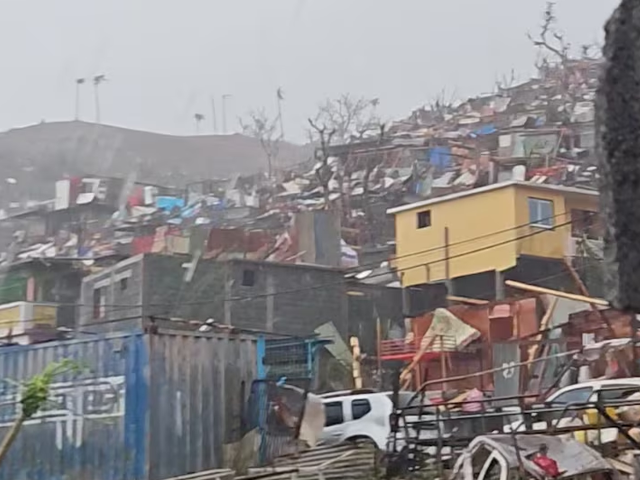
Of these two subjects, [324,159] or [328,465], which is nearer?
[328,465]

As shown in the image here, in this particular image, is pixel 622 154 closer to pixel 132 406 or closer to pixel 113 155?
pixel 132 406

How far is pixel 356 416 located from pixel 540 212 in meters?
16.0

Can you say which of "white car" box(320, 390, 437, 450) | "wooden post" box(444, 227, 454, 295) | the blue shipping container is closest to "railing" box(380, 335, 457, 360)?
"wooden post" box(444, 227, 454, 295)

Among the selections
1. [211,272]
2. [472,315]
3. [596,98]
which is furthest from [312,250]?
[596,98]

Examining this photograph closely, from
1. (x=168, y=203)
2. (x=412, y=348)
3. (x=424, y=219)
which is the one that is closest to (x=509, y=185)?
(x=424, y=219)

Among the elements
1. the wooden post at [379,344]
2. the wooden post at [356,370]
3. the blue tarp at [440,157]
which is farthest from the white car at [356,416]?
the blue tarp at [440,157]

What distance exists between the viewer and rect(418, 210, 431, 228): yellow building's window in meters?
34.9

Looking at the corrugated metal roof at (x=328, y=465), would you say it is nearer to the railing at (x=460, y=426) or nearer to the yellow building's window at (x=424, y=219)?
the railing at (x=460, y=426)

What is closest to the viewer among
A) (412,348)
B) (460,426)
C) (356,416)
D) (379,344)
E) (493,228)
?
(460,426)

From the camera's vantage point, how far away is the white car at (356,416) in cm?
1797

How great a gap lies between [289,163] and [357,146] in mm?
7771

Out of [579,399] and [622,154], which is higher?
[622,154]

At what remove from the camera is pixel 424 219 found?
35094mm

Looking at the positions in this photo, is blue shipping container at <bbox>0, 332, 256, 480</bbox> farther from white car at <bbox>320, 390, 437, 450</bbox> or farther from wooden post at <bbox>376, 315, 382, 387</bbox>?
wooden post at <bbox>376, 315, 382, 387</bbox>
